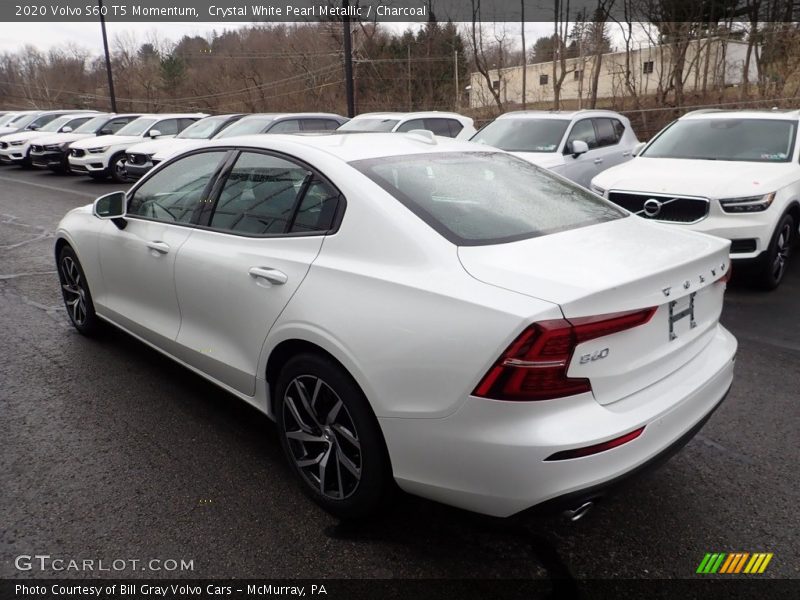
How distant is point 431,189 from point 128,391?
96.7 inches

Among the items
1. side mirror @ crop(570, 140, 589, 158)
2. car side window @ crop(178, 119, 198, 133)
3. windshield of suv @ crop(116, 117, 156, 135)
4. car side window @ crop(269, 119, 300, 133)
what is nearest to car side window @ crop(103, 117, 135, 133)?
windshield of suv @ crop(116, 117, 156, 135)

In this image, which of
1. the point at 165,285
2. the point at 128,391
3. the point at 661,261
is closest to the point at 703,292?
the point at 661,261

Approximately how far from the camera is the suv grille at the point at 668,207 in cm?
599

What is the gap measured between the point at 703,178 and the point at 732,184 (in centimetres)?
31

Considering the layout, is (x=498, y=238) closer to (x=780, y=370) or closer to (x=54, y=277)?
(x=780, y=370)

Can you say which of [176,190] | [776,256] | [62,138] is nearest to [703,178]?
[776,256]

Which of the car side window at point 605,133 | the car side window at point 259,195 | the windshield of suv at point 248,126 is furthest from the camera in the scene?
the windshield of suv at point 248,126

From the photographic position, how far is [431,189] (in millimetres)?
2885

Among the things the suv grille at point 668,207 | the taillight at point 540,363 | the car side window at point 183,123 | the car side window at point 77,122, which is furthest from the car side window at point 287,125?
the taillight at point 540,363

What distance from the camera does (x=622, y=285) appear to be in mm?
2230

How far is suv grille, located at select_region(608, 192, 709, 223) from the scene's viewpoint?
5992mm

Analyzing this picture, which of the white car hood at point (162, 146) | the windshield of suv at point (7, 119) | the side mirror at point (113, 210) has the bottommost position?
the side mirror at point (113, 210)

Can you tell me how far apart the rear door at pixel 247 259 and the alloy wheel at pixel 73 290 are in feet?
5.69

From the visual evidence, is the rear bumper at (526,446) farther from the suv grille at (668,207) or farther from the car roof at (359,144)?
the suv grille at (668,207)
